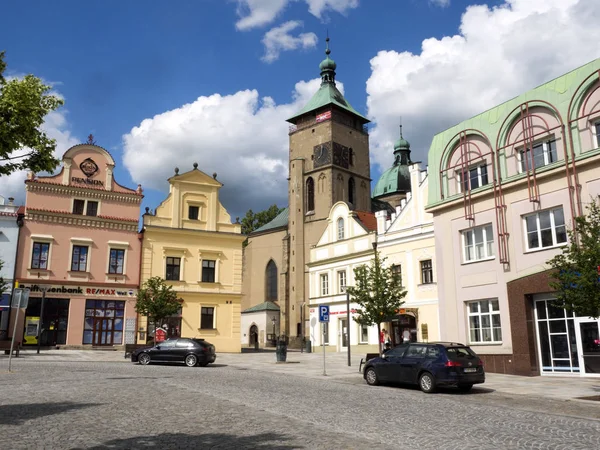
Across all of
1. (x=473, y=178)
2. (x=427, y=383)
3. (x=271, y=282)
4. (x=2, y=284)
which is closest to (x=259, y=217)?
(x=271, y=282)

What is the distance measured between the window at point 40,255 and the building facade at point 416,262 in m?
21.7

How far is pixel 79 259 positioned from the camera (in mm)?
36531

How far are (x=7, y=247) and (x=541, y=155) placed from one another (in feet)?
101

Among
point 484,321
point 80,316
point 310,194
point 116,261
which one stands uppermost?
point 310,194

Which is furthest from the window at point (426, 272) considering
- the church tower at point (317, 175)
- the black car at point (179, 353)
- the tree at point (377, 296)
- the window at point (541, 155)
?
the church tower at point (317, 175)

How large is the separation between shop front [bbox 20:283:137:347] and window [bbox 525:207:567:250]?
25.6 meters

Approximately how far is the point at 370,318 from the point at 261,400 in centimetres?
1436

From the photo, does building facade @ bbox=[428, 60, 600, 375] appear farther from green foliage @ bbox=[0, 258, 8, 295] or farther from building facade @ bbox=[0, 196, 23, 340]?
building facade @ bbox=[0, 196, 23, 340]

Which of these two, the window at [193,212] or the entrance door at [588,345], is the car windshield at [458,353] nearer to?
the entrance door at [588,345]

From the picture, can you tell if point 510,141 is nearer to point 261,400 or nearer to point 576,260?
point 576,260

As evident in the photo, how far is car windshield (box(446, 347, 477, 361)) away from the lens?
15648 millimetres

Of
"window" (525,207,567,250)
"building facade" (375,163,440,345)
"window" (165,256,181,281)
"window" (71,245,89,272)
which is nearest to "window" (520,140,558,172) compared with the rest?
"window" (525,207,567,250)

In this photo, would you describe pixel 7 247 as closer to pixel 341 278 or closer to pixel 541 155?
pixel 341 278

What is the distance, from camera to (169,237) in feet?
128
